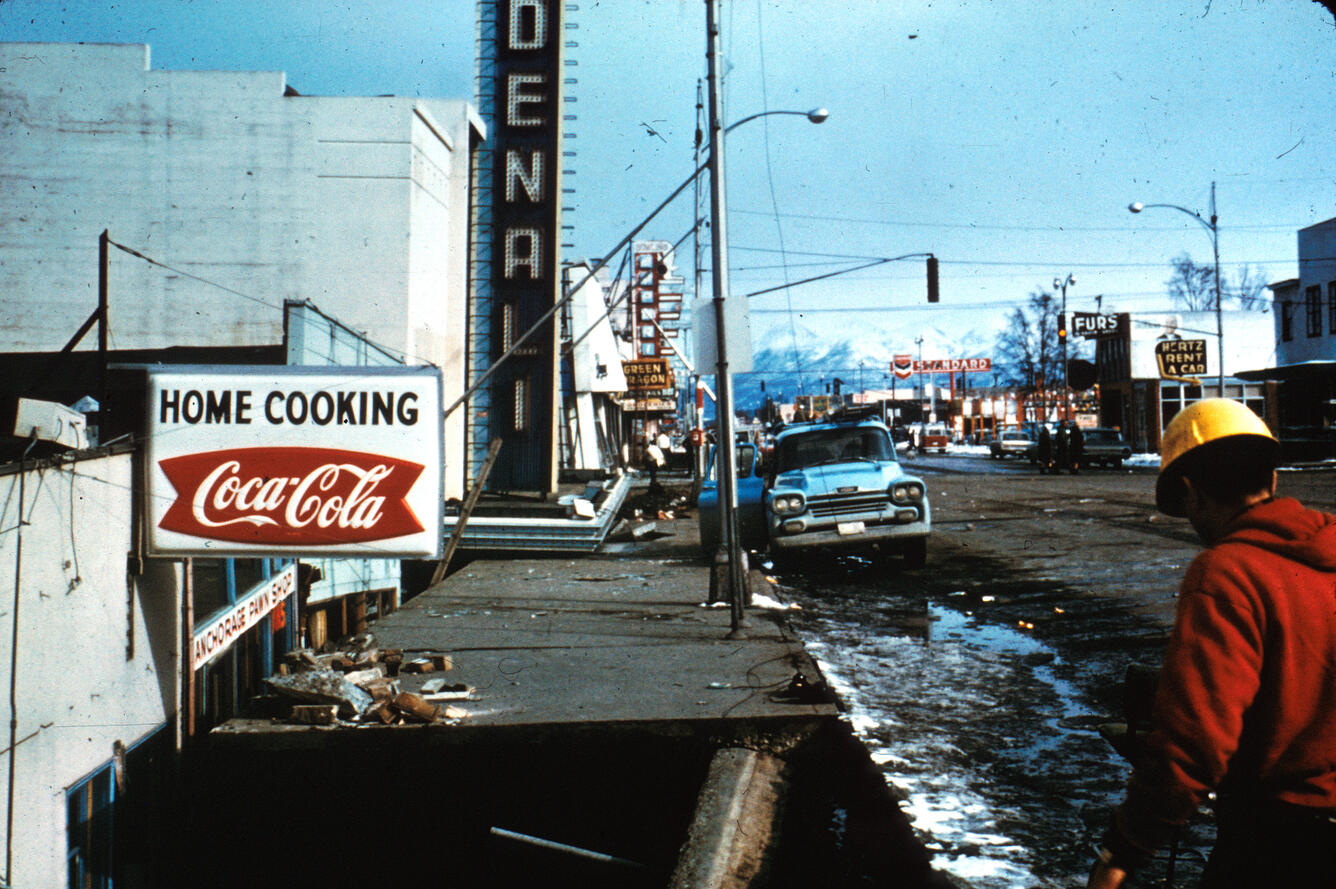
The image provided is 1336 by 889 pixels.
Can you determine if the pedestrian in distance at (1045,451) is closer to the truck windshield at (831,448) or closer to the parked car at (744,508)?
the truck windshield at (831,448)

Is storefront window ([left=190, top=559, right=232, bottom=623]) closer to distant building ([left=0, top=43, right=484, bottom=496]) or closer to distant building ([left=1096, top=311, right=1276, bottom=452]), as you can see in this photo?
distant building ([left=0, top=43, right=484, bottom=496])

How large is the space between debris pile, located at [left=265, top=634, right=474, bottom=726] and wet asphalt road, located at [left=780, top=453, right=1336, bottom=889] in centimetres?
279

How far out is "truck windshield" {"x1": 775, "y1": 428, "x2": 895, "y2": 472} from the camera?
1561 cm

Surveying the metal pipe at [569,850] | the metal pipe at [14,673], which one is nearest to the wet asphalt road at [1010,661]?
the metal pipe at [569,850]

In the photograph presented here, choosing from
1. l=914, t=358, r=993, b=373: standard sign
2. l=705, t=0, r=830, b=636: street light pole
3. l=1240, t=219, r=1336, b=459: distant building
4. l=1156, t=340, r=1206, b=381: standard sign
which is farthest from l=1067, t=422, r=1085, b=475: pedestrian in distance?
l=914, t=358, r=993, b=373: standard sign

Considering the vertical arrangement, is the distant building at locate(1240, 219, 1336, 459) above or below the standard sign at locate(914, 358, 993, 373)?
below

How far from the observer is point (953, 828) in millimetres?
5023

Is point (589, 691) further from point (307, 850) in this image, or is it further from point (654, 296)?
point (654, 296)

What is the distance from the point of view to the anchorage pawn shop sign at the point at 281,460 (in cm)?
601

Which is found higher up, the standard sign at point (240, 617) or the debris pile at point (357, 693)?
the standard sign at point (240, 617)

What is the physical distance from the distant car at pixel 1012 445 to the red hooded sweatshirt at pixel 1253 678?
2138 inches

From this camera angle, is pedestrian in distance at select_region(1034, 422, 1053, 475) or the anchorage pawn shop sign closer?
the anchorage pawn shop sign

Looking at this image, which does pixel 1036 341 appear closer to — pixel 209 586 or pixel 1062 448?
pixel 1062 448

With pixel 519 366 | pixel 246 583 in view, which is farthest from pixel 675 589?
pixel 519 366
